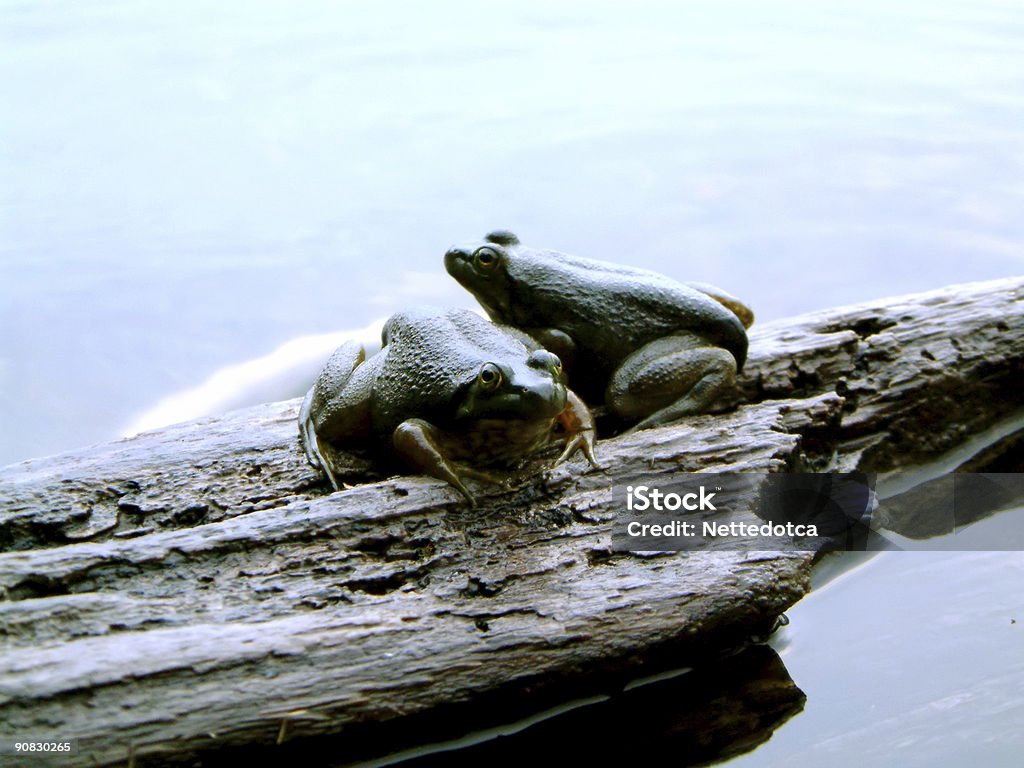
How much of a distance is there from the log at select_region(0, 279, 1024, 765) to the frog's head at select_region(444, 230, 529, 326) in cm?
52

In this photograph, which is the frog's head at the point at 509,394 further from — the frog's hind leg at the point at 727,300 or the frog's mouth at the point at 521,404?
the frog's hind leg at the point at 727,300

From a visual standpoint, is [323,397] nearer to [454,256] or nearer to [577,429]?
[454,256]

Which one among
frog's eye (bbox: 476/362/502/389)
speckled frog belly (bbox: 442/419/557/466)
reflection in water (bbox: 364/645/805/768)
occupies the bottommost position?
reflection in water (bbox: 364/645/805/768)

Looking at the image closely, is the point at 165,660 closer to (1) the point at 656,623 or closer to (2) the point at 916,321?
(1) the point at 656,623

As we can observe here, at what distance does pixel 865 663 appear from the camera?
8.13 ft

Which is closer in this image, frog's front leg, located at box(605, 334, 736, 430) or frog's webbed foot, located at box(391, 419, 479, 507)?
frog's webbed foot, located at box(391, 419, 479, 507)

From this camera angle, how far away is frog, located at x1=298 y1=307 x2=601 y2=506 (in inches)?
95.0

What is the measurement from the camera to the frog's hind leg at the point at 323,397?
268 cm

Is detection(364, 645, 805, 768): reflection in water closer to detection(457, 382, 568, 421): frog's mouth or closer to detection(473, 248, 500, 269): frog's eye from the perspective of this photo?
detection(457, 382, 568, 421): frog's mouth

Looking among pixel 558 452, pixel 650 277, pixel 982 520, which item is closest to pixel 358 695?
pixel 558 452

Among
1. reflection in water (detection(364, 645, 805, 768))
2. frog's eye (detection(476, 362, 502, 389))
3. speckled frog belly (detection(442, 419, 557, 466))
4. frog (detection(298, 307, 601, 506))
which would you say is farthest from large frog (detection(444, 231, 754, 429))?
reflection in water (detection(364, 645, 805, 768))

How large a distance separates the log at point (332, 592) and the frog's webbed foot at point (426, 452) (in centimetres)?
3

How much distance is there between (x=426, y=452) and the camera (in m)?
2.46

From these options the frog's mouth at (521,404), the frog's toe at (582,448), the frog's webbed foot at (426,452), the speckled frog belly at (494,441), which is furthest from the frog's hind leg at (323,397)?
the frog's toe at (582,448)
